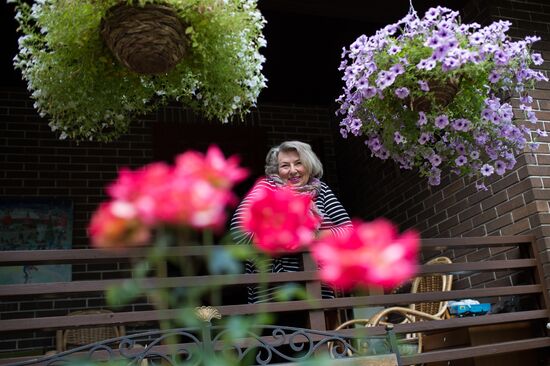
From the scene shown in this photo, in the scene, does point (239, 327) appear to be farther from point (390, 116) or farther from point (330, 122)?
point (330, 122)

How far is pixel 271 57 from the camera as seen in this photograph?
4680 millimetres

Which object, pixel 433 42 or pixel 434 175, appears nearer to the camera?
pixel 433 42

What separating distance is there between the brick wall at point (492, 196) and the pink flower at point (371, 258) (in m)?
2.76

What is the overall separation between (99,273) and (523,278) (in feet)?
9.56

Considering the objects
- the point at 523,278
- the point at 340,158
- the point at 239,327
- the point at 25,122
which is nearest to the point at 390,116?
the point at 523,278

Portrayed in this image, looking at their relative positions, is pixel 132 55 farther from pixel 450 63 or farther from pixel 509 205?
pixel 509 205

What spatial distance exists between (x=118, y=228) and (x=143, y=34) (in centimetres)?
155

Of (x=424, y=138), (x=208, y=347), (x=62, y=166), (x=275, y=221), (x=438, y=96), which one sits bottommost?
(x=208, y=347)

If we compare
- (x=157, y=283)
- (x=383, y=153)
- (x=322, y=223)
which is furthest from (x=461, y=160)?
(x=157, y=283)

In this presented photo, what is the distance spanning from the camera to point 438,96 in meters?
2.54

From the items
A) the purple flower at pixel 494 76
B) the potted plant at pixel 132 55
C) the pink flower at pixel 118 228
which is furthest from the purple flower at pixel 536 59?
the pink flower at pixel 118 228

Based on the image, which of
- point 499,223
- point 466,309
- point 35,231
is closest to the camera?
point 466,309

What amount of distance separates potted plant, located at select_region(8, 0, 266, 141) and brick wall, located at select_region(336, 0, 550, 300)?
1619mm

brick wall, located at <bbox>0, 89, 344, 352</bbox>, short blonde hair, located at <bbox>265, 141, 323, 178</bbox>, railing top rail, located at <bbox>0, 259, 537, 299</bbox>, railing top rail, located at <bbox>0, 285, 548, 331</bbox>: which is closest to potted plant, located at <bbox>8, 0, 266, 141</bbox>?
short blonde hair, located at <bbox>265, 141, 323, 178</bbox>
